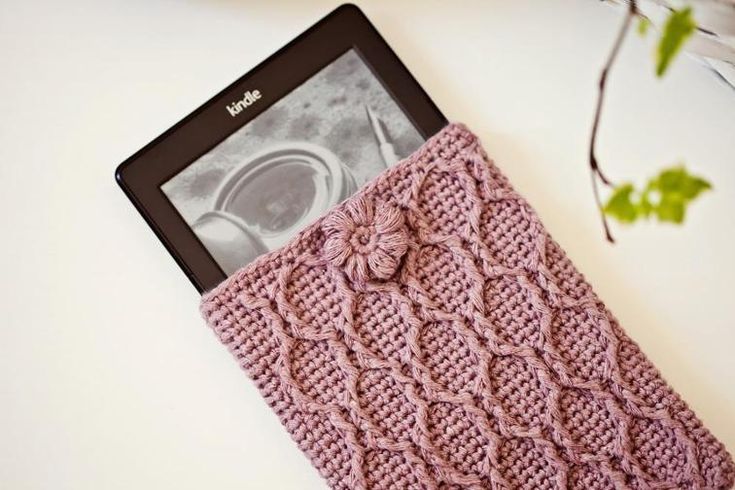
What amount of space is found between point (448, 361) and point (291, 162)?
0.68 ft

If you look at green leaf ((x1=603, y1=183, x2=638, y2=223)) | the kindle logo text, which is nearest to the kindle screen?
the kindle logo text

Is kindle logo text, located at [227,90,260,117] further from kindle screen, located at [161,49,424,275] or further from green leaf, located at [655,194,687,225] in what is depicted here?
green leaf, located at [655,194,687,225]

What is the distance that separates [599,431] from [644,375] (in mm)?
56

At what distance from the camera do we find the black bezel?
0.58 meters

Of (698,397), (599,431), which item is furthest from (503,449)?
(698,397)

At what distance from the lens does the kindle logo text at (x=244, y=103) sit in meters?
0.59

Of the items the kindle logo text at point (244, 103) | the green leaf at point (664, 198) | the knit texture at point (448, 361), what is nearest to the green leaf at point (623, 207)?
the green leaf at point (664, 198)

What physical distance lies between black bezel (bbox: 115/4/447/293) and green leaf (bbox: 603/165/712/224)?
1.01 feet

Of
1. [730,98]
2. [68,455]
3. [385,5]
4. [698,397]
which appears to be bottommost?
[698,397]

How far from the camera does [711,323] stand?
0.61 metres

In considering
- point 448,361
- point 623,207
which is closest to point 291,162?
point 448,361

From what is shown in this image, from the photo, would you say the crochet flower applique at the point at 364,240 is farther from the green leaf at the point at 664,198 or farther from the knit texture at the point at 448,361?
the green leaf at the point at 664,198

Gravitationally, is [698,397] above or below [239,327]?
below

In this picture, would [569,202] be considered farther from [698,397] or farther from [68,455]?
[68,455]
